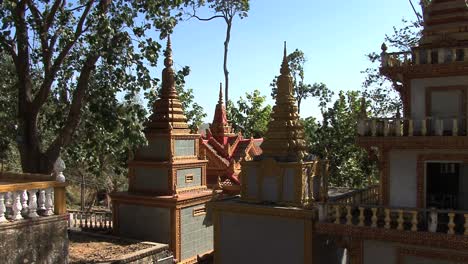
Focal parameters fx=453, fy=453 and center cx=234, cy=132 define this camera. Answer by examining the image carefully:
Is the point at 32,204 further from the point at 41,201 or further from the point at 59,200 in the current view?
the point at 59,200

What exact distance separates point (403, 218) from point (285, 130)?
17.3 feet

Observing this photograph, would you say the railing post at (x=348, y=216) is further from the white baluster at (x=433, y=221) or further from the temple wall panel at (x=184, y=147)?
the temple wall panel at (x=184, y=147)

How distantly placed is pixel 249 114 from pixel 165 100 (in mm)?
24035

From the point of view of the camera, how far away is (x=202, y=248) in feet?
68.3

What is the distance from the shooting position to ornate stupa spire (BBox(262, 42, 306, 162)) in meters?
16.3

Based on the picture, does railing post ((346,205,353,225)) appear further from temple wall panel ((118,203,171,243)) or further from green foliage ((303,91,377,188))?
green foliage ((303,91,377,188))

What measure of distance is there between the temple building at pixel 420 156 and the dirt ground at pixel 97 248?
7829 millimetres

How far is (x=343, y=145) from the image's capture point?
1325 inches

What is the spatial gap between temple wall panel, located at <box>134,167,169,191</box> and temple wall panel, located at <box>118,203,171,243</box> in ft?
3.14

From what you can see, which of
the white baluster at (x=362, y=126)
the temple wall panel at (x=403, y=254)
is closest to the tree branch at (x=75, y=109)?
the white baluster at (x=362, y=126)

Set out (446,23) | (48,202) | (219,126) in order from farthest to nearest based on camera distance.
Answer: (219,126) < (446,23) < (48,202)

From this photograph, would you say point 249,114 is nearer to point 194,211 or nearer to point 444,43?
point 194,211

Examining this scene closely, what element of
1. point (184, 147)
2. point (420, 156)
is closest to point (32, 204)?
point (420, 156)

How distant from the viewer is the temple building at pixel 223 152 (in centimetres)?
2431
